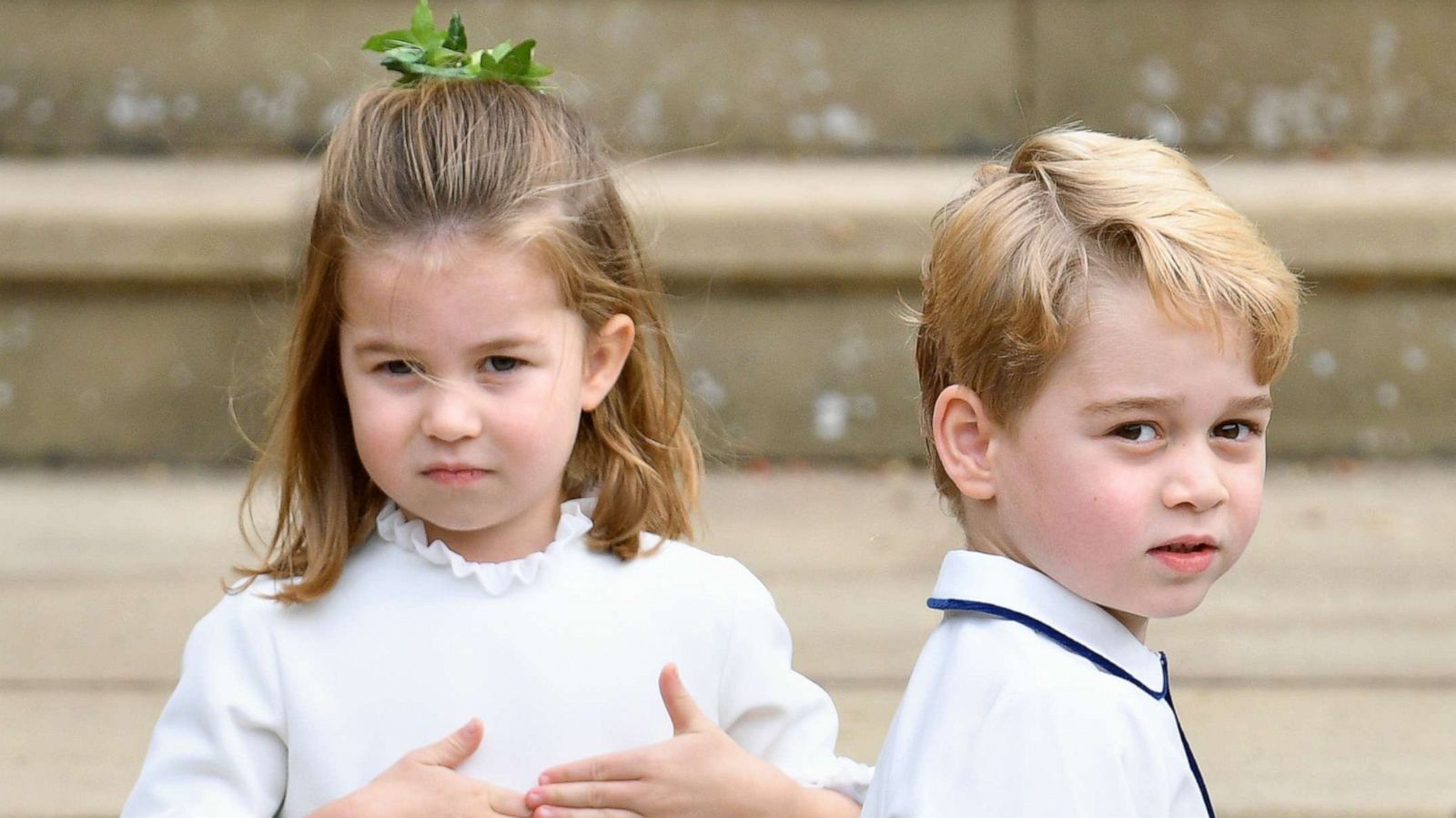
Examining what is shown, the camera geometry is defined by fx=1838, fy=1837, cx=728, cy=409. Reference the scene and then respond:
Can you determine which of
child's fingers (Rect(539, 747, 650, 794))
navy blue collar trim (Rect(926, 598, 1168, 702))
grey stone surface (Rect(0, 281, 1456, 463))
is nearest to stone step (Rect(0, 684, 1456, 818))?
child's fingers (Rect(539, 747, 650, 794))

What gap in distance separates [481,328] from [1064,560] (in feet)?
2.24

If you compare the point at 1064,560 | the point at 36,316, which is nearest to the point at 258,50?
the point at 36,316

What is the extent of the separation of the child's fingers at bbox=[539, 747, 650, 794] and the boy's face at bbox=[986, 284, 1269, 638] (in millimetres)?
557

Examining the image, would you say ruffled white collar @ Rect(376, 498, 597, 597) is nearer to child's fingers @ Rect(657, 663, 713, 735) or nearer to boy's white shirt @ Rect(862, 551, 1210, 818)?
child's fingers @ Rect(657, 663, 713, 735)

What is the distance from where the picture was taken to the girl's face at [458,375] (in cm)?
201

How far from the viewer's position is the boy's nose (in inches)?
67.9

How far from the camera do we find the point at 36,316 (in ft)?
16.1

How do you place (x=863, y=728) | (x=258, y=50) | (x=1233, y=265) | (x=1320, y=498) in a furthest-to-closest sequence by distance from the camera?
(x=258, y=50) → (x=1320, y=498) → (x=863, y=728) → (x=1233, y=265)

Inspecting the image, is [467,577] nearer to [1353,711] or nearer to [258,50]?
[1353,711]

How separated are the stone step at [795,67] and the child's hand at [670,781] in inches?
124

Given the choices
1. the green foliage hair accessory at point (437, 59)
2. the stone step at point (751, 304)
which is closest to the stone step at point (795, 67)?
the stone step at point (751, 304)

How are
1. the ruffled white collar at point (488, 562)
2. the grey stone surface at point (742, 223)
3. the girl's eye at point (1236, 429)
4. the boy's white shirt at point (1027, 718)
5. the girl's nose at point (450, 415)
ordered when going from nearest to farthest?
the boy's white shirt at point (1027, 718)
the girl's eye at point (1236, 429)
the girl's nose at point (450, 415)
the ruffled white collar at point (488, 562)
the grey stone surface at point (742, 223)

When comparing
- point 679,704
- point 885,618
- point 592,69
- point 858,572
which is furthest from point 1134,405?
point 592,69

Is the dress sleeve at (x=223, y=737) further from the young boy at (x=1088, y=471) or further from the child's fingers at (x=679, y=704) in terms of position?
the young boy at (x=1088, y=471)
